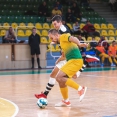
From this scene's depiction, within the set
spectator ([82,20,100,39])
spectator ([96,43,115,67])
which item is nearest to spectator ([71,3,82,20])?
spectator ([82,20,100,39])

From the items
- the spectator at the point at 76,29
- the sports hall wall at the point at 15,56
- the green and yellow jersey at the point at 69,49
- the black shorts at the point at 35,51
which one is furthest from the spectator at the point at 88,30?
the green and yellow jersey at the point at 69,49

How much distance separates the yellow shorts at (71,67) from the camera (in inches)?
349

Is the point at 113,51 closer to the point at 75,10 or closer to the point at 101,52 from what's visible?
the point at 101,52

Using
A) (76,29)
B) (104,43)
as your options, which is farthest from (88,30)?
(104,43)

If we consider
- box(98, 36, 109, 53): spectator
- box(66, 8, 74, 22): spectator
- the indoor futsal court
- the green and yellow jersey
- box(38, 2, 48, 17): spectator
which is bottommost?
the indoor futsal court

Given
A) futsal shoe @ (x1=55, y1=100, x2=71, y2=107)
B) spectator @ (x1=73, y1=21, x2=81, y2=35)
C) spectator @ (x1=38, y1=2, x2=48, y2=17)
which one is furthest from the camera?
spectator @ (x1=38, y1=2, x2=48, y2=17)

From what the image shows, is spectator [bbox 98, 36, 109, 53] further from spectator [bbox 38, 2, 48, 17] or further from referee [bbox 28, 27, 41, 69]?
spectator [bbox 38, 2, 48, 17]

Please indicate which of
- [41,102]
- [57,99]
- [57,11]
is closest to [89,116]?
[41,102]

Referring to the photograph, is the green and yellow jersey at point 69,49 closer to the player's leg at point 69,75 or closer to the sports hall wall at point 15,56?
the player's leg at point 69,75

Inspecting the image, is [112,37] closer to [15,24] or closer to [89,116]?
[15,24]

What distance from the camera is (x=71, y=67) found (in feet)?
29.2

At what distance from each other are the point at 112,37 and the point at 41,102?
1732 cm

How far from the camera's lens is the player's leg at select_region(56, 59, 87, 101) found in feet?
28.9

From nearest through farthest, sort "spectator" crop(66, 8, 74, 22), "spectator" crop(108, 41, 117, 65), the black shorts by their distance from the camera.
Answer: the black shorts < "spectator" crop(108, 41, 117, 65) < "spectator" crop(66, 8, 74, 22)
